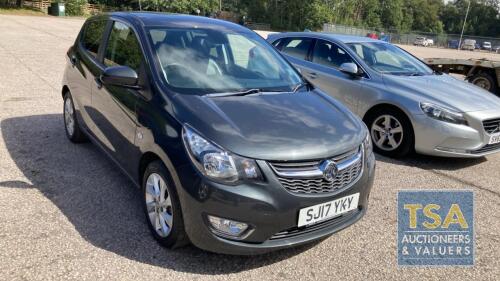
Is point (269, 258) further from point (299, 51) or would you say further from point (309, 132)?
point (299, 51)

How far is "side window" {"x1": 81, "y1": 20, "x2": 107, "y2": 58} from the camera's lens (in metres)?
4.39

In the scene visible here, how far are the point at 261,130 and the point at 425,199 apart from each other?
2235mm

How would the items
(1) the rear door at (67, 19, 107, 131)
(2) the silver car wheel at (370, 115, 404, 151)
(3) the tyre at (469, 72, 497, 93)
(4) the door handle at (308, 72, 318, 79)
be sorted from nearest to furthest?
(1) the rear door at (67, 19, 107, 131)
(2) the silver car wheel at (370, 115, 404, 151)
(4) the door handle at (308, 72, 318, 79)
(3) the tyre at (469, 72, 497, 93)

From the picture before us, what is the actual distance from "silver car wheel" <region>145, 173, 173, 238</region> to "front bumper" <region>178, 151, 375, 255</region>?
24cm

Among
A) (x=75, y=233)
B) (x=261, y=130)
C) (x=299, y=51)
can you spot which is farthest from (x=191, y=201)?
(x=299, y=51)

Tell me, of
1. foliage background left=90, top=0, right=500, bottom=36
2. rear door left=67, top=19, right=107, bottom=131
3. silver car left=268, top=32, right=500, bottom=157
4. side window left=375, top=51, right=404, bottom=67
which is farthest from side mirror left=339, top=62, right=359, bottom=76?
foliage background left=90, top=0, right=500, bottom=36

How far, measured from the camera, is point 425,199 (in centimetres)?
411

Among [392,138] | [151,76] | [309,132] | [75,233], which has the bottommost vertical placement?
[75,233]

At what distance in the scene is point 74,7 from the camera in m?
43.0

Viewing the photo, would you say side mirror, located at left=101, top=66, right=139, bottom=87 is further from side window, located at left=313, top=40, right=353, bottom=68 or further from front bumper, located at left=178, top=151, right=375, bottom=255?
side window, located at left=313, top=40, right=353, bottom=68

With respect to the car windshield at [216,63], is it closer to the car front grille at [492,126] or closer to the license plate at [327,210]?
the license plate at [327,210]

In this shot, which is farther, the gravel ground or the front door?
the front door

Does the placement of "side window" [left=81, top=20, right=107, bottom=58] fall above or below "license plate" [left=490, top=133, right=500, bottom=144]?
above

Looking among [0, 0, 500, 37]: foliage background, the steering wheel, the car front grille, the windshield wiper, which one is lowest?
the car front grille
